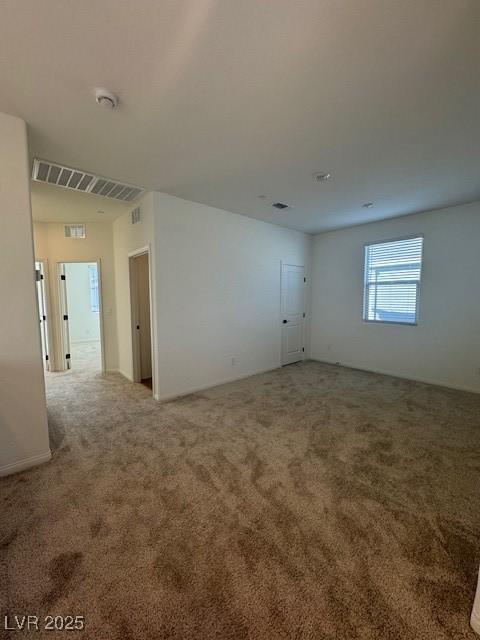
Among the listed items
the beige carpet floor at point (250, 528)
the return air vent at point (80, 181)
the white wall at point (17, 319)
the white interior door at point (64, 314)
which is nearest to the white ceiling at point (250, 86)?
the return air vent at point (80, 181)

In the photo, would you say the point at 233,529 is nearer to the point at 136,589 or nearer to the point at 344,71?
the point at 136,589

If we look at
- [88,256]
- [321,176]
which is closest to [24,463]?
[88,256]

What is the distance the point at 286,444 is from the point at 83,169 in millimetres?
3576

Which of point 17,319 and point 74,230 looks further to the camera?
point 74,230

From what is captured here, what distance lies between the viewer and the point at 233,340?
182 inches

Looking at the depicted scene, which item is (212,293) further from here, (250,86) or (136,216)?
(250,86)

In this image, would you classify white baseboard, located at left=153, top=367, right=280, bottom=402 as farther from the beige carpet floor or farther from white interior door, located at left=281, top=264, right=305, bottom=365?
white interior door, located at left=281, top=264, right=305, bottom=365

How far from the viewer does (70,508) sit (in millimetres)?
1895

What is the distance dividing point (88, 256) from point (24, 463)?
3.84m

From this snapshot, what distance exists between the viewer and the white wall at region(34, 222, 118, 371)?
5070 mm

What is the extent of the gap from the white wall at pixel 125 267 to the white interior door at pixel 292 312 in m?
2.72

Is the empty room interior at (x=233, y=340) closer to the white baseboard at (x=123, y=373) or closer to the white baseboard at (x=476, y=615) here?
the white baseboard at (x=476, y=615)

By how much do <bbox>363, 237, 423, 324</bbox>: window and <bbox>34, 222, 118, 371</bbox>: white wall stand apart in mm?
4853

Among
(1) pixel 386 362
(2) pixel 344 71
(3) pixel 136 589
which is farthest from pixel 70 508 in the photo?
(1) pixel 386 362
